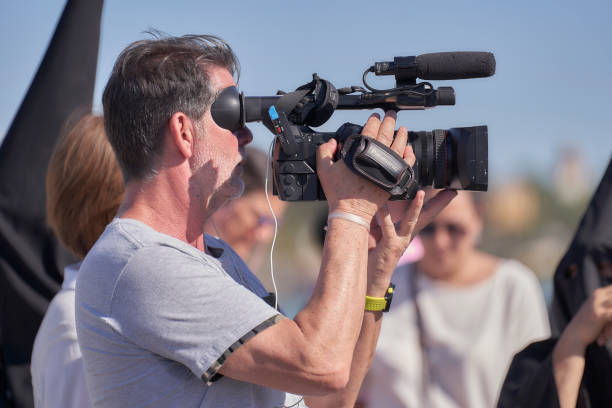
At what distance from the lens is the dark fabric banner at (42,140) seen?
115 inches

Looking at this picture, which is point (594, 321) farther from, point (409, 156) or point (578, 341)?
point (409, 156)

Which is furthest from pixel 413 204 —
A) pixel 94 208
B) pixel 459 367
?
pixel 459 367

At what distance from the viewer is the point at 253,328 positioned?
1.23 metres

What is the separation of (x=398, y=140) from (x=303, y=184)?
227 mm

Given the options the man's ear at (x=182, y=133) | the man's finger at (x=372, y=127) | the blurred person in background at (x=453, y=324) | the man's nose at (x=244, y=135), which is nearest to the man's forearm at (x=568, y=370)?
the blurred person in background at (x=453, y=324)

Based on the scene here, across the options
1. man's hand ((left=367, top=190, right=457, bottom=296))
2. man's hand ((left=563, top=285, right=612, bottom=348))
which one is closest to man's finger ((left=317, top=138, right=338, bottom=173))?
man's hand ((left=367, top=190, right=457, bottom=296))

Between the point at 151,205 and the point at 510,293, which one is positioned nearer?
the point at 151,205

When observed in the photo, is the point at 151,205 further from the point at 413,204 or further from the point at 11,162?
the point at 11,162

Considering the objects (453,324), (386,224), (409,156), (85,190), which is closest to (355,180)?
(409,156)

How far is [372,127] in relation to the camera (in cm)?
145

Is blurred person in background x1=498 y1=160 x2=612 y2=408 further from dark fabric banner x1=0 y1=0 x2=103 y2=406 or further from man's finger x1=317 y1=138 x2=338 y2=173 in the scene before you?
dark fabric banner x1=0 y1=0 x2=103 y2=406

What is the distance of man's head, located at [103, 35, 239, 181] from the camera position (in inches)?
56.6

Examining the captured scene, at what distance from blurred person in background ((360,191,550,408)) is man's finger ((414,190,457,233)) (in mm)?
1363

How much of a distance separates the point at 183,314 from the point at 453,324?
2.05 metres
